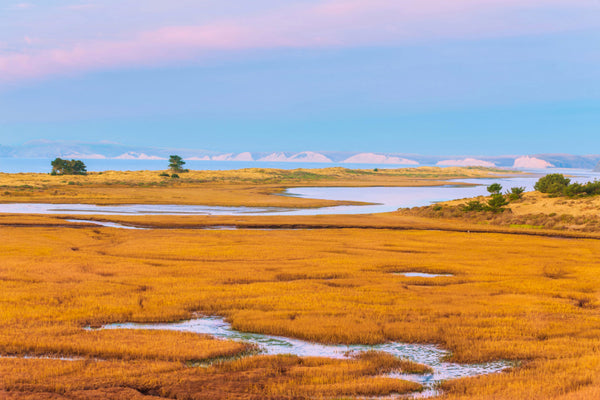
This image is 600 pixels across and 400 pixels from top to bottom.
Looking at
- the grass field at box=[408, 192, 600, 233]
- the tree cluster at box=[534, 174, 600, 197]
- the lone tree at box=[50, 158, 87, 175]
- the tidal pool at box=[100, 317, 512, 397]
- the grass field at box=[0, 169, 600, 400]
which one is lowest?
the tidal pool at box=[100, 317, 512, 397]

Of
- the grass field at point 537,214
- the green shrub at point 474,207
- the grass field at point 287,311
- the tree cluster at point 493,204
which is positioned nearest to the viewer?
the grass field at point 287,311

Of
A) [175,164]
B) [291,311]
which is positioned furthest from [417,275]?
[175,164]

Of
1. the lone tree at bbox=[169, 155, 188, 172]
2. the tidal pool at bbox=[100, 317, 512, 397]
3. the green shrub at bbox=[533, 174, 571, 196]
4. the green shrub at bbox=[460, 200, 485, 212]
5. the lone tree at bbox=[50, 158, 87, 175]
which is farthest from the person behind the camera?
the lone tree at bbox=[169, 155, 188, 172]

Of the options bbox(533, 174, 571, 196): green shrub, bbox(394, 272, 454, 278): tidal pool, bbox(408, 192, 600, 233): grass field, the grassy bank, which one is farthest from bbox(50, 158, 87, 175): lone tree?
bbox(394, 272, 454, 278): tidal pool

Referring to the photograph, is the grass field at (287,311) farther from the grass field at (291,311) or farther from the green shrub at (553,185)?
the green shrub at (553,185)

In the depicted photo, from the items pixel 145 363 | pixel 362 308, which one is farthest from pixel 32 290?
pixel 362 308

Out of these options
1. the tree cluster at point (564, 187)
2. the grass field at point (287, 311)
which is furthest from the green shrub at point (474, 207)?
the grass field at point (287, 311)

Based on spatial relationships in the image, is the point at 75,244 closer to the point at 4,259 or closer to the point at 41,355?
the point at 4,259

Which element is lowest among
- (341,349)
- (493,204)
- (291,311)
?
(341,349)

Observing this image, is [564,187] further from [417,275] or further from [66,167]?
[66,167]

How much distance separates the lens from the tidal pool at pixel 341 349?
1057 cm

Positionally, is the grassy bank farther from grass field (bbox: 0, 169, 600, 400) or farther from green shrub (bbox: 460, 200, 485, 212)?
grass field (bbox: 0, 169, 600, 400)

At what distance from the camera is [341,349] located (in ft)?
39.8

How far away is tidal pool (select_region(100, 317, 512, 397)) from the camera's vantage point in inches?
416
